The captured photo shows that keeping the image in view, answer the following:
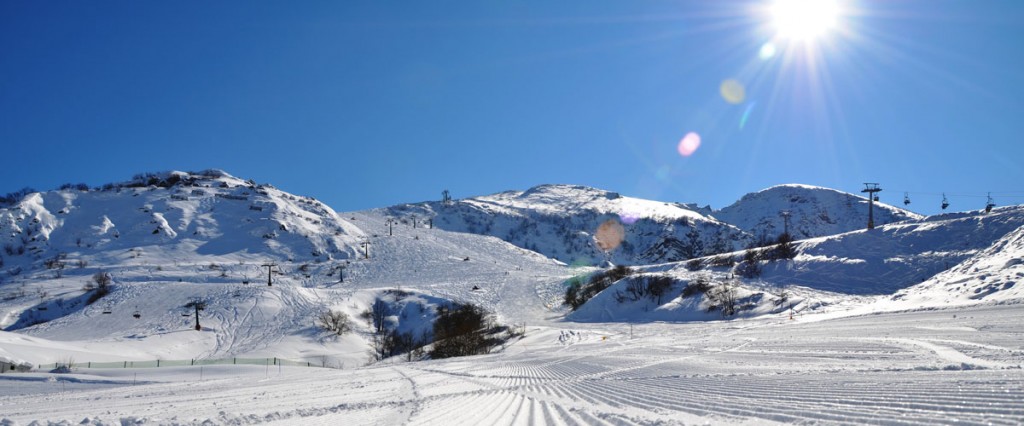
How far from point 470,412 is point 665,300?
156ft

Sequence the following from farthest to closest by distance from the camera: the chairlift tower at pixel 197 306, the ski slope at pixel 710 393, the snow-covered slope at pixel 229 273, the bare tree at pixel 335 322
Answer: the bare tree at pixel 335 322 → the chairlift tower at pixel 197 306 → the snow-covered slope at pixel 229 273 → the ski slope at pixel 710 393

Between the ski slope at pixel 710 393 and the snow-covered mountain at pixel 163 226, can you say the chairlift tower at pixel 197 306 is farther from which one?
the ski slope at pixel 710 393

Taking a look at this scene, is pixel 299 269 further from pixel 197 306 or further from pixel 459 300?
pixel 459 300

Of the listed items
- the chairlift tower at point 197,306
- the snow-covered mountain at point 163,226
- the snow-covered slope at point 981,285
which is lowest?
the chairlift tower at point 197,306

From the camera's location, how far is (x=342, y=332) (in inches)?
2176

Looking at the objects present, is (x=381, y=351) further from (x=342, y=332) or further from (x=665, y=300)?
(x=665, y=300)

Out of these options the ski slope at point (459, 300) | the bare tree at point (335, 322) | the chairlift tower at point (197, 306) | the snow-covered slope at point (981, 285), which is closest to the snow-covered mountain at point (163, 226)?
the ski slope at point (459, 300)

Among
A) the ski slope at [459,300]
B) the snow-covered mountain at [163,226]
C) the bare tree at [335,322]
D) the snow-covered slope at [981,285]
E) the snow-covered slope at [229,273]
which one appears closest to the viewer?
the ski slope at [459,300]

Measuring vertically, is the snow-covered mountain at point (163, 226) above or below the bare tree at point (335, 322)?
above

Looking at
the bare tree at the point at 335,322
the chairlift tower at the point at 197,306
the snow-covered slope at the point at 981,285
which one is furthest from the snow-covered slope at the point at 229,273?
the snow-covered slope at the point at 981,285

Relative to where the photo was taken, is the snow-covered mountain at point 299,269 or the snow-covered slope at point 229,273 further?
the snow-covered slope at point 229,273

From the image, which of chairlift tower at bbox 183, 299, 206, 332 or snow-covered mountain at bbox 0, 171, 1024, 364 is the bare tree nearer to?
snow-covered mountain at bbox 0, 171, 1024, 364

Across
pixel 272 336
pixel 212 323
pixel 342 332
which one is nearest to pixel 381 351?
pixel 342 332

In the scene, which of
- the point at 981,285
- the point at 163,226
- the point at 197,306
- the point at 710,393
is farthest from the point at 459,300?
the point at 163,226
